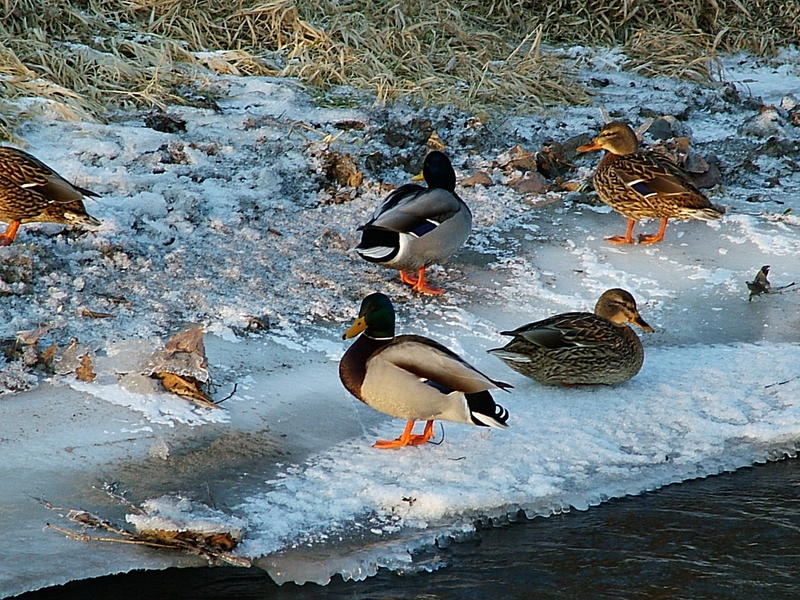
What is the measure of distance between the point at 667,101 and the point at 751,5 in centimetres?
276

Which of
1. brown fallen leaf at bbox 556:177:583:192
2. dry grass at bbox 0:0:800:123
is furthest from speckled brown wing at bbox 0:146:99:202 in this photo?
brown fallen leaf at bbox 556:177:583:192

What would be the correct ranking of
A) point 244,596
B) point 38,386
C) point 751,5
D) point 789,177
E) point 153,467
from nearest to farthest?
point 244,596 < point 153,467 < point 38,386 < point 789,177 < point 751,5

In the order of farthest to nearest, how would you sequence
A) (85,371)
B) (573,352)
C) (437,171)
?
(437,171)
(573,352)
(85,371)

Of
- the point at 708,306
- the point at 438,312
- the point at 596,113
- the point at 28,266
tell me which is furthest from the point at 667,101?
the point at 28,266

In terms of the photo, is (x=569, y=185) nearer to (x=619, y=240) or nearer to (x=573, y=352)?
(x=619, y=240)

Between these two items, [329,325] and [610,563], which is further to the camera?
[329,325]

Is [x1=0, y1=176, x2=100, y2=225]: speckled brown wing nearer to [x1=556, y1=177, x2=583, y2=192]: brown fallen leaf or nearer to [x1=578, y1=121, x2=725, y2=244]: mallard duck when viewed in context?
[x1=578, y1=121, x2=725, y2=244]: mallard duck

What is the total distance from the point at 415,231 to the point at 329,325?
70 cm

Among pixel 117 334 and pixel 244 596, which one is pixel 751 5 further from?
pixel 244 596

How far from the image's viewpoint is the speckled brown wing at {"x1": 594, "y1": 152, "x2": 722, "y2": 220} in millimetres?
6898

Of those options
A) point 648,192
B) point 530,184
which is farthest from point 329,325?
point 530,184

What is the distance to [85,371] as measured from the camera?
15.6 feet

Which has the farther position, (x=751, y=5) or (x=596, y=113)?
(x=751, y=5)

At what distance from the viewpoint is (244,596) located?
3611 mm
